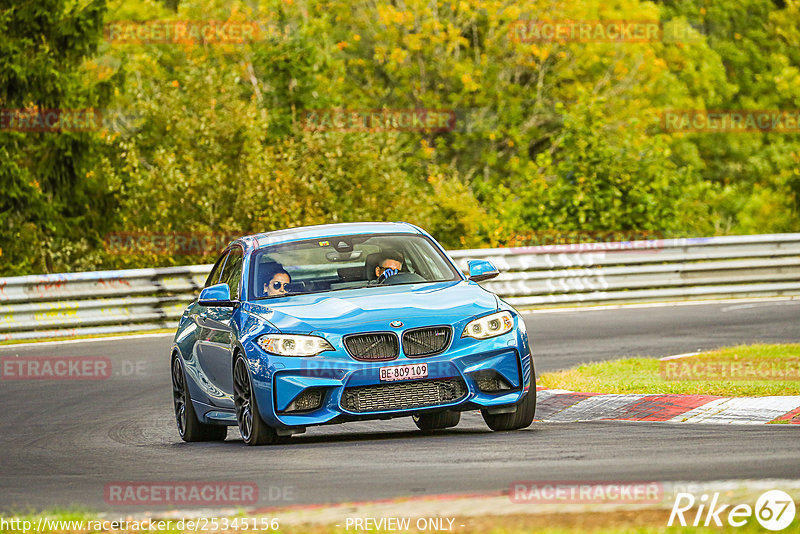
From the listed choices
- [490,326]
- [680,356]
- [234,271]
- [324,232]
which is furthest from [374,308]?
[680,356]

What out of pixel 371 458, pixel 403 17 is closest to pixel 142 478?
pixel 371 458

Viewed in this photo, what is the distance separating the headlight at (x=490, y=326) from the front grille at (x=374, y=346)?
1.60ft

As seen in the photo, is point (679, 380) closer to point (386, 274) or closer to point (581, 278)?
point (386, 274)

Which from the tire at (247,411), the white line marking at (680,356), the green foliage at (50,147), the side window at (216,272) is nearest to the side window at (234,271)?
the side window at (216,272)

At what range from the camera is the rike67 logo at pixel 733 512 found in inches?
226

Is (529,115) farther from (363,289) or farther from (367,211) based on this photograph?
(363,289)

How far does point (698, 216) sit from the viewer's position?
37.6m

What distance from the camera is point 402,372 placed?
9570 millimetres

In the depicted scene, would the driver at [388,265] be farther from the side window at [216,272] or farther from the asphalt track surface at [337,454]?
the side window at [216,272]

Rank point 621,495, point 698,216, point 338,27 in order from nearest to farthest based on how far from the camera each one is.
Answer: point 621,495, point 698,216, point 338,27

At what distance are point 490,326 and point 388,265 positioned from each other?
1.46 m

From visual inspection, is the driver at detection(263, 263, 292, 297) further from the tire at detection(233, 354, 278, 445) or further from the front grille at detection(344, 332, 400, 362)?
the front grille at detection(344, 332, 400, 362)

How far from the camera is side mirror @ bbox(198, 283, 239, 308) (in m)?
10.7

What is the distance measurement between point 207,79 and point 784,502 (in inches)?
984
